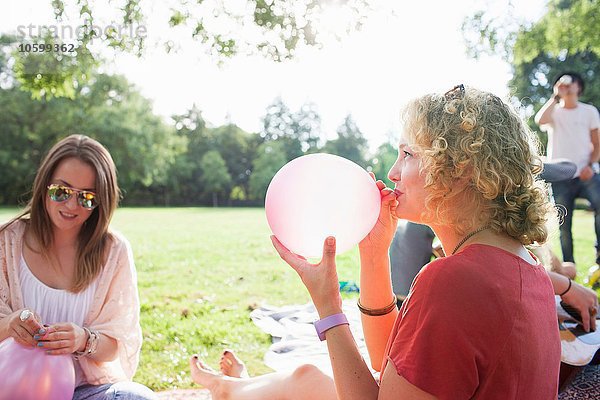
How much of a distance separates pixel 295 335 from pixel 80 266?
220cm

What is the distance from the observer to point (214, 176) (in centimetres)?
Answer: 4916

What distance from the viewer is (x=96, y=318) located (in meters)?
2.75

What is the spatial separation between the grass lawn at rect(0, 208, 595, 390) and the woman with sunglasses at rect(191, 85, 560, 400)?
3.12 feet

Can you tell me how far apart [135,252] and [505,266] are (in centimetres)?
992

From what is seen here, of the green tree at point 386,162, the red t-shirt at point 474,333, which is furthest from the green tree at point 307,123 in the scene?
the red t-shirt at point 474,333

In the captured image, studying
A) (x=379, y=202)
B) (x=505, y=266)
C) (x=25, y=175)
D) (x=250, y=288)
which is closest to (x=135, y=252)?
(x=250, y=288)

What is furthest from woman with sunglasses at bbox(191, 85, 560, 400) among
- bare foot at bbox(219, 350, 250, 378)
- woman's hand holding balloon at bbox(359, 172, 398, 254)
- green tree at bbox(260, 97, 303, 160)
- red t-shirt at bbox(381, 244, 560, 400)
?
green tree at bbox(260, 97, 303, 160)

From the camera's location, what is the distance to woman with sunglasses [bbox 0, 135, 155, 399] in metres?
2.64

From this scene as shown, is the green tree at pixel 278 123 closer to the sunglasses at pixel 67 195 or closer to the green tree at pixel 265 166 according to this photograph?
the green tree at pixel 265 166

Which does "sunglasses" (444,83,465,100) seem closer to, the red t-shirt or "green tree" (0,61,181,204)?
the red t-shirt

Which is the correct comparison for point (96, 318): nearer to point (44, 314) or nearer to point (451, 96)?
point (44, 314)

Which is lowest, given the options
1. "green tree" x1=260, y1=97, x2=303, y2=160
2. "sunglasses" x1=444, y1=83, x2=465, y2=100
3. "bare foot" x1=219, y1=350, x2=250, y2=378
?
"bare foot" x1=219, y1=350, x2=250, y2=378

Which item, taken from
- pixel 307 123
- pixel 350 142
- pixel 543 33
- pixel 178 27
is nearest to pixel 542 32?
pixel 543 33

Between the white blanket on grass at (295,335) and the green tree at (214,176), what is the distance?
143 ft
